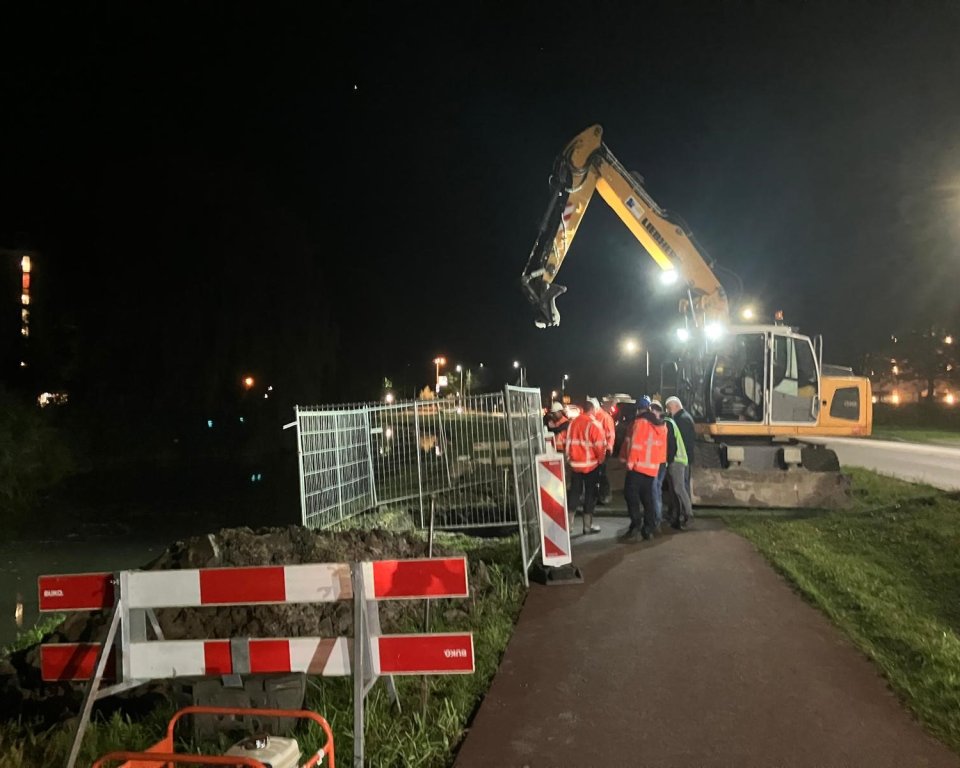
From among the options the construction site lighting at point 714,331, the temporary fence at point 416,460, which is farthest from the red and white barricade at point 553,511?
the construction site lighting at point 714,331

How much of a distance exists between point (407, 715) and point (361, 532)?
323 cm

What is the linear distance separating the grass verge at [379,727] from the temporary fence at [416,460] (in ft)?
11.6

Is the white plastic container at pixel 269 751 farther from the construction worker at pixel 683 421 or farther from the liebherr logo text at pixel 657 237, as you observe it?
the liebherr logo text at pixel 657 237

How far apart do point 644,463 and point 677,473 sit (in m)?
1.21

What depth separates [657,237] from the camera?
14.2m

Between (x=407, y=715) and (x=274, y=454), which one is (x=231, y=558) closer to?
(x=407, y=715)

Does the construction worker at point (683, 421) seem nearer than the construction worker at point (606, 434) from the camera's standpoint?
No

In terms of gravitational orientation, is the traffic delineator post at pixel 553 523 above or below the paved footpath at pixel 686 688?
above

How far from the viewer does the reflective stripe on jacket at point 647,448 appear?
944 cm

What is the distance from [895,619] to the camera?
6387 millimetres

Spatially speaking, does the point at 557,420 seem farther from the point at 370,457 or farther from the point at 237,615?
the point at 237,615

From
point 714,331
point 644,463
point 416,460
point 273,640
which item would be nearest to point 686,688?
point 273,640

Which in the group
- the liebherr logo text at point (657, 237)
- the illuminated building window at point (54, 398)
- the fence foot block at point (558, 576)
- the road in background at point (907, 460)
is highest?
the liebherr logo text at point (657, 237)

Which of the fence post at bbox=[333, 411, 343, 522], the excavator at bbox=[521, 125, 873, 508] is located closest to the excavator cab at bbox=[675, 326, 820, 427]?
the excavator at bbox=[521, 125, 873, 508]
